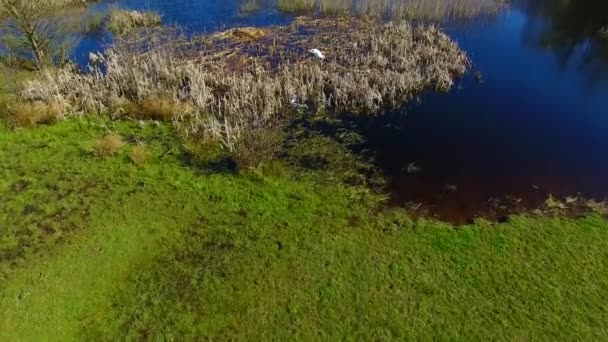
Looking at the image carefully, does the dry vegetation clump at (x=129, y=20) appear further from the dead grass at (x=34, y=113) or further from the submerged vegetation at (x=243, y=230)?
the dead grass at (x=34, y=113)

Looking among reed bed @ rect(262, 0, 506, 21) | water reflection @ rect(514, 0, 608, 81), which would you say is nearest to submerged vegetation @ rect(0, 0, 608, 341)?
water reflection @ rect(514, 0, 608, 81)

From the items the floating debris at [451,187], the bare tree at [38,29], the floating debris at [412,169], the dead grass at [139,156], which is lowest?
the floating debris at [451,187]

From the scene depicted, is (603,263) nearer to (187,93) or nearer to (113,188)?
(113,188)

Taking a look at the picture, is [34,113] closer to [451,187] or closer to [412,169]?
[412,169]

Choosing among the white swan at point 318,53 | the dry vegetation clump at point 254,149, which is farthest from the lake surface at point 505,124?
the white swan at point 318,53

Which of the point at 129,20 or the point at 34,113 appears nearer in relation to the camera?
the point at 34,113

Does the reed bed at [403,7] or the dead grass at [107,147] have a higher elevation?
the reed bed at [403,7]

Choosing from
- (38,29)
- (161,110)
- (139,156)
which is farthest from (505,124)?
(38,29)
